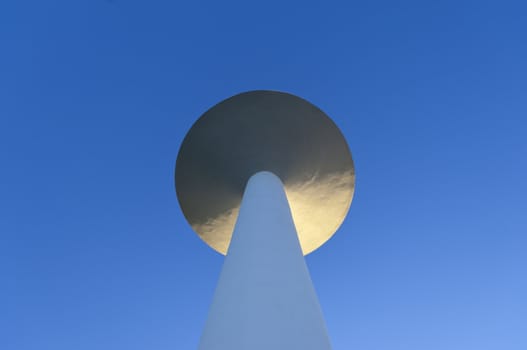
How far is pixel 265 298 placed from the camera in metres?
3.30

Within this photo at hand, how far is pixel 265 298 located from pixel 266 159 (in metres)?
4.40

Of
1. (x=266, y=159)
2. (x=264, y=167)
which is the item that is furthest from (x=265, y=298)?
(x=266, y=159)

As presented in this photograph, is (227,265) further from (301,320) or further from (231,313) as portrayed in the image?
(301,320)

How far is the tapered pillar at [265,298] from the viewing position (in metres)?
2.96

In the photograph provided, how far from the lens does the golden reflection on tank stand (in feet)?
25.1

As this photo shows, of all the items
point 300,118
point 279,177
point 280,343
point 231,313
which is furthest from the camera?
point 300,118

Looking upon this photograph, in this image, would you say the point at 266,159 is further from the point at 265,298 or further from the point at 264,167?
the point at 265,298

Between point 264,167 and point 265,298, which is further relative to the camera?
point 264,167

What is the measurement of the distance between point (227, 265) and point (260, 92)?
4.46 meters

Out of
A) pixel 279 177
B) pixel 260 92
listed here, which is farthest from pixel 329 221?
pixel 260 92

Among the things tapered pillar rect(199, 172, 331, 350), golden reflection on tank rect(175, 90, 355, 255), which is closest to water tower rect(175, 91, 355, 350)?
golden reflection on tank rect(175, 90, 355, 255)

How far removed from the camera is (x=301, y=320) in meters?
3.16

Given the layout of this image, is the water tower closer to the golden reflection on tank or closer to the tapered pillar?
the golden reflection on tank

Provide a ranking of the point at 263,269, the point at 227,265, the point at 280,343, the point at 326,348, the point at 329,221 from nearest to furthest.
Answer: the point at 280,343
the point at 326,348
the point at 263,269
the point at 227,265
the point at 329,221
